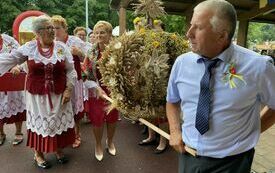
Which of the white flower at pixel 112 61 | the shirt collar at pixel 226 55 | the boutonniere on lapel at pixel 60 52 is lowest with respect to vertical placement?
the boutonniere on lapel at pixel 60 52

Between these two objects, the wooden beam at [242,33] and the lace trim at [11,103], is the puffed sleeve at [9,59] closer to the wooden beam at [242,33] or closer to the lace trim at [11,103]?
the lace trim at [11,103]

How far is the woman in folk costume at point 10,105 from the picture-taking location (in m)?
4.82

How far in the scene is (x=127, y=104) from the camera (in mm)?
2422

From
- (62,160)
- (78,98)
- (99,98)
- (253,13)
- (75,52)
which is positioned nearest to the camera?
(99,98)

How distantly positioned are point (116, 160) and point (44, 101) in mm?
1276

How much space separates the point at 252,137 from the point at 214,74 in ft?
1.41

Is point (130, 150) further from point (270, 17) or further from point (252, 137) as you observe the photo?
point (270, 17)

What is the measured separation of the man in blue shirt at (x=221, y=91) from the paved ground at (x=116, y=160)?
7.68ft

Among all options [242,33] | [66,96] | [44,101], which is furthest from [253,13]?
[44,101]

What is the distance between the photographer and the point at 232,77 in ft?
5.69

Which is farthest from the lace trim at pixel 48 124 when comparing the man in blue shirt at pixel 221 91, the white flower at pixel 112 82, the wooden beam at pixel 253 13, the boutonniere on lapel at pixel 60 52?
the wooden beam at pixel 253 13

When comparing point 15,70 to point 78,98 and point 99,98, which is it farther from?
point 99,98

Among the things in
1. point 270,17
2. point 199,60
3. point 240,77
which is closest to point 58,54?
point 199,60

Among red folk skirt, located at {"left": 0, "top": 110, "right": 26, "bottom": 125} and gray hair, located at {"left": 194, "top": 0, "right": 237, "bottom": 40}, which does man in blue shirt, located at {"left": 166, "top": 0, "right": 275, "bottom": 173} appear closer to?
gray hair, located at {"left": 194, "top": 0, "right": 237, "bottom": 40}
